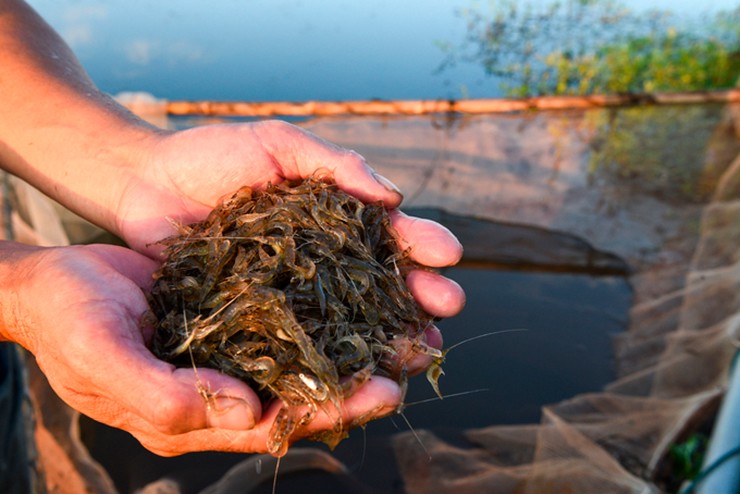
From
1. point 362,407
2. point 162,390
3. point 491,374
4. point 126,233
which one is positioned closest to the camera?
point 162,390

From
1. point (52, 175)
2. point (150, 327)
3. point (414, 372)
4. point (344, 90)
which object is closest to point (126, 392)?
point (150, 327)

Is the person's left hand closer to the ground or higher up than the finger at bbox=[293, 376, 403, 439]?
higher up

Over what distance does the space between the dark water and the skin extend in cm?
151

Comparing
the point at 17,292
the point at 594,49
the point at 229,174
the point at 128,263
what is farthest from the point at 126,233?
the point at 594,49

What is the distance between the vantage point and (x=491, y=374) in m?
4.15

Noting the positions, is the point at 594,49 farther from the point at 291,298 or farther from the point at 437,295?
the point at 291,298

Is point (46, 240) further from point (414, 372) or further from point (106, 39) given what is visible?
point (106, 39)

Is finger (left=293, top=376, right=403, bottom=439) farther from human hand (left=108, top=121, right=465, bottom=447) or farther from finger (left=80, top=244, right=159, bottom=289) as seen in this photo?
finger (left=80, top=244, right=159, bottom=289)

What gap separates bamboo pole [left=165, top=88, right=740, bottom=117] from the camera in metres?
4.79

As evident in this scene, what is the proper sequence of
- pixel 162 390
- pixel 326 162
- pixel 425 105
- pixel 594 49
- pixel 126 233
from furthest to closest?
pixel 594 49
pixel 425 105
pixel 126 233
pixel 326 162
pixel 162 390

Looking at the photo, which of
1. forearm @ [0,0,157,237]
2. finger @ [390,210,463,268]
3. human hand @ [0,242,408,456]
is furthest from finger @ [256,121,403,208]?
human hand @ [0,242,408,456]

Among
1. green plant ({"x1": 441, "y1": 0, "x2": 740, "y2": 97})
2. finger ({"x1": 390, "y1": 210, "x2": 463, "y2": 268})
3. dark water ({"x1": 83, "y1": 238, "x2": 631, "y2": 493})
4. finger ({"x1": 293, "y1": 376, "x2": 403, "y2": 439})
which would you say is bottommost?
dark water ({"x1": 83, "y1": 238, "x2": 631, "y2": 493})

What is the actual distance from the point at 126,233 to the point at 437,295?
4.41 feet

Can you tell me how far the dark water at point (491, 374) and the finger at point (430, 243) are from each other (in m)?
1.37
